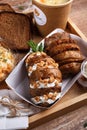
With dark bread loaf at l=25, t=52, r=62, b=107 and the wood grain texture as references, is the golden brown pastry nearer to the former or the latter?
dark bread loaf at l=25, t=52, r=62, b=107

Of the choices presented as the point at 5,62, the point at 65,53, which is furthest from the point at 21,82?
the point at 65,53

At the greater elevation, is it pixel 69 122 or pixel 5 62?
pixel 5 62

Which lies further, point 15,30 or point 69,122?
point 15,30

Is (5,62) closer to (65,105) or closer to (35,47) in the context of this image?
(35,47)

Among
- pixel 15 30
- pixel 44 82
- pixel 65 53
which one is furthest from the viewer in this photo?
pixel 15 30

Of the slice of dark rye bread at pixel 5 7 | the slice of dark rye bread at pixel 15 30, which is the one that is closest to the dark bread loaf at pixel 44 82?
the slice of dark rye bread at pixel 15 30

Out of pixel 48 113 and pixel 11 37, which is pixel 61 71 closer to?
pixel 48 113

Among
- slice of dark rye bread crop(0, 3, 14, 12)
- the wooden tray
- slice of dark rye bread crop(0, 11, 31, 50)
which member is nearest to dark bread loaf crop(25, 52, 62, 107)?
the wooden tray
